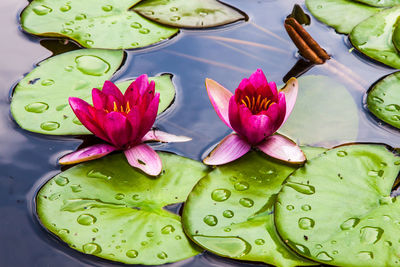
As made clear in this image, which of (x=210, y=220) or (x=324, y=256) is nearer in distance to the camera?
(x=324, y=256)

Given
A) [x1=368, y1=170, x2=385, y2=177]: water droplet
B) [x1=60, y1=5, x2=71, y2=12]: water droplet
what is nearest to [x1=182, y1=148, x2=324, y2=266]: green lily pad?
[x1=368, y1=170, x2=385, y2=177]: water droplet

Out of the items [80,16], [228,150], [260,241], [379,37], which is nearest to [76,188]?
[228,150]

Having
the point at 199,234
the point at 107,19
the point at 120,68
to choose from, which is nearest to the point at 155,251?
the point at 199,234

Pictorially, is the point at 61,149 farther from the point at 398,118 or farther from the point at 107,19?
the point at 398,118

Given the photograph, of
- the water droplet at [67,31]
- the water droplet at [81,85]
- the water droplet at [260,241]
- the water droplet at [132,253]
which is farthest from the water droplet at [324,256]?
the water droplet at [67,31]

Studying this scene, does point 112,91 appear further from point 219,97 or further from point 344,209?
point 344,209

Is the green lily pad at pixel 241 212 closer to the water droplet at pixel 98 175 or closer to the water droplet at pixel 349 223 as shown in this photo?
the water droplet at pixel 349 223
